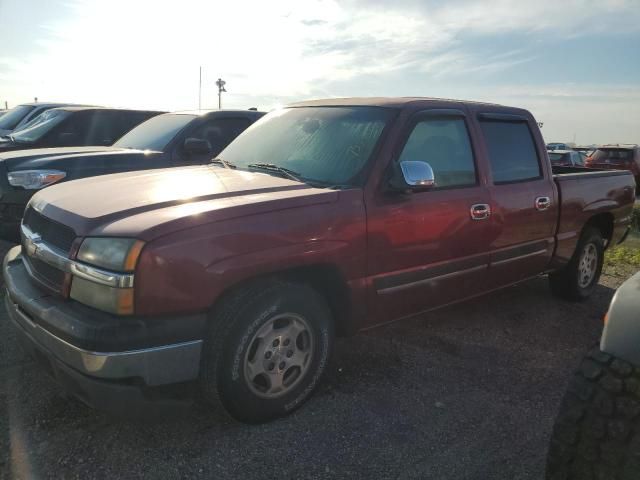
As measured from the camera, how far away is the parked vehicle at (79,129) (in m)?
7.95

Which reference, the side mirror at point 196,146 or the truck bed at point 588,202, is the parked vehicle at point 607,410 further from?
the side mirror at point 196,146

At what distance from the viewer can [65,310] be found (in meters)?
2.53

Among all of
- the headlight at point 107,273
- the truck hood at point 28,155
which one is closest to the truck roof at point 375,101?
the headlight at point 107,273

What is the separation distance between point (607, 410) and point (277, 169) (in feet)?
7.73

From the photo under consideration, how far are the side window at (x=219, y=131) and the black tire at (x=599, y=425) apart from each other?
5254 millimetres

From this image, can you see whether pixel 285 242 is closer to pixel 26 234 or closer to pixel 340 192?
pixel 340 192

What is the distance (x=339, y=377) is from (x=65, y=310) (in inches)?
68.3

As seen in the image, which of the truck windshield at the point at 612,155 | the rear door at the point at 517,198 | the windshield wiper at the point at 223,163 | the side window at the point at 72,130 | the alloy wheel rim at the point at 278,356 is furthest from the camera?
the truck windshield at the point at 612,155

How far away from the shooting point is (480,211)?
149 inches

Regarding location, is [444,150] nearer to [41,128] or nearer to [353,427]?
[353,427]

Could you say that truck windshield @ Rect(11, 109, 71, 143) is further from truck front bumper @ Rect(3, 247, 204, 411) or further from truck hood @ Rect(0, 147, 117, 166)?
truck front bumper @ Rect(3, 247, 204, 411)

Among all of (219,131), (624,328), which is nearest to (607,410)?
(624,328)

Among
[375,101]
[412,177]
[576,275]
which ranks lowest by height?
[576,275]

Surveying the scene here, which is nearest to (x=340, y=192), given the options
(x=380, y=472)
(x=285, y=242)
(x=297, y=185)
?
(x=297, y=185)
